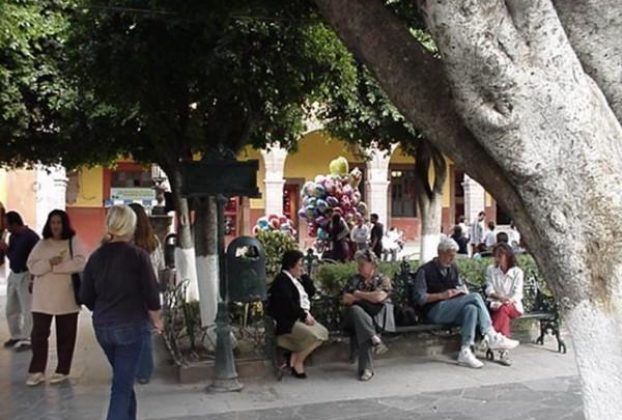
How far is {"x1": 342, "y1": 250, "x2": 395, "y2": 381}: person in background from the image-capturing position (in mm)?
7055

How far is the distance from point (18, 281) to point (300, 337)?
3925 millimetres

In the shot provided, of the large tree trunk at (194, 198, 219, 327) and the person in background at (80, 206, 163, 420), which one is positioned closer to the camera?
the person in background at (80, 206, 163, 420)

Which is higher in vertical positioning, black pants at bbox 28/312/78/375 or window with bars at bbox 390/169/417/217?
window with bars at bbox 390/169/417/217

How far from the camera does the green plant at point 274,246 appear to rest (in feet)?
38.3

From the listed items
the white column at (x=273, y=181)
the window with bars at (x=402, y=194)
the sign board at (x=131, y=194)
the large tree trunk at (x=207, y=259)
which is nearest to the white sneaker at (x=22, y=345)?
A: the large tree trunk at (x=207, y=259)

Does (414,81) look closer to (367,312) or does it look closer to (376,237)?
(367,312)

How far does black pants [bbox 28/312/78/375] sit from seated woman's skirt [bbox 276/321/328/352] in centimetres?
202

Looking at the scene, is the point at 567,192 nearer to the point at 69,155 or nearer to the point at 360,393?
the point at 360,393

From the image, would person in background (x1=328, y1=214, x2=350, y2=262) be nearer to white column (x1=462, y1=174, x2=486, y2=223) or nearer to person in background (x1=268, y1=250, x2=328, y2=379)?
person in background (x1=268, y1=250, x2=328, y2=379)

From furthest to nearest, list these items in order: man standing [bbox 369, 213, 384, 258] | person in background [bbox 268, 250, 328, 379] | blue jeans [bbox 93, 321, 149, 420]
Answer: man standing [bbox 369, 213, 384, 258] → person in background [bbox 268, 250, 328, 379] → blue jeans [bbox 93, 321, 149, 420]

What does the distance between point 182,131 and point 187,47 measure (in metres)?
1.35

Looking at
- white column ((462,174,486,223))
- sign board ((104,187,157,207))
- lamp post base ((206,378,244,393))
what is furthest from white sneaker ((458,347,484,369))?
white column ((462,174,486,223))

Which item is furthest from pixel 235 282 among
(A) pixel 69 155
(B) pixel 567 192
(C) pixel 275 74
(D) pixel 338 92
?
(A) pixel 69 155

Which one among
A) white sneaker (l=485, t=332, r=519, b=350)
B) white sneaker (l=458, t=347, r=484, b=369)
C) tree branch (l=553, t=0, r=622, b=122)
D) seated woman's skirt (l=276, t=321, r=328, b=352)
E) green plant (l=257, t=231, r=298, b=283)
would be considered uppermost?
tree branch (l=553, t=0, r=622, b=122)
